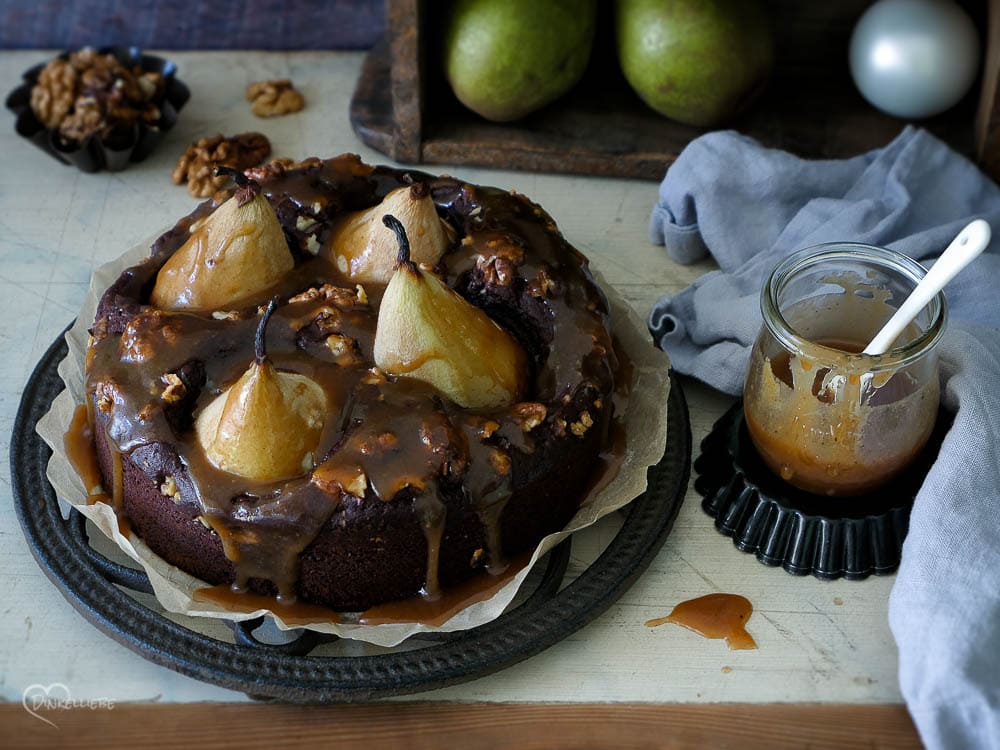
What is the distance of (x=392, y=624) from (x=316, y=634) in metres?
0.08

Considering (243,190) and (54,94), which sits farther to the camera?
(54,94)

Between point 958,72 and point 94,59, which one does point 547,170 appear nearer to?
point 958,72

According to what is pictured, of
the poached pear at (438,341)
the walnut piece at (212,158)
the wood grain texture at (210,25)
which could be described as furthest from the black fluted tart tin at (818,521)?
the wood grain texture at (210,25)

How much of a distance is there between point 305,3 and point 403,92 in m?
0.44

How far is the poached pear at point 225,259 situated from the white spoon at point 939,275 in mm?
631

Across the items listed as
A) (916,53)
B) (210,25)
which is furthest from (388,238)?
(210,25)

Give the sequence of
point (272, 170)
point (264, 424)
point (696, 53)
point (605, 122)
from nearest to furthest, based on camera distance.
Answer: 1. point (264, 424)
2. point (272, 170)
3. point (696, 53)
4. point (605, 122)

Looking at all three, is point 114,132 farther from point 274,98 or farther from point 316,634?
point 316,634

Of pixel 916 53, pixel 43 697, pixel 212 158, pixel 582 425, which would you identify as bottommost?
pixel 43 697

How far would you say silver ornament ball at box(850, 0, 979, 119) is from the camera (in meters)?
1.62

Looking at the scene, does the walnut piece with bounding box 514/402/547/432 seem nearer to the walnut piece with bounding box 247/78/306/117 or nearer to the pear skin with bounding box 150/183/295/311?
the pear skin with bounding box 150/183/295/311

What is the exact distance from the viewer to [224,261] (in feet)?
4.09

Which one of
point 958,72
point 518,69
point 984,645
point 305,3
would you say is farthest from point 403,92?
point 984,645

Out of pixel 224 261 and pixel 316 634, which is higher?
pixel 224 261
